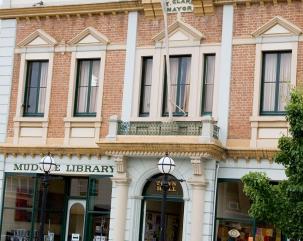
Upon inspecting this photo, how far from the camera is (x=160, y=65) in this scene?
84.4ft

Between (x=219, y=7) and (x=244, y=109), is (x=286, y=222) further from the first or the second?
(x=219, y=7)

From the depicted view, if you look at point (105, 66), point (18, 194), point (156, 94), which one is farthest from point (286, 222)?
point (18, 194)

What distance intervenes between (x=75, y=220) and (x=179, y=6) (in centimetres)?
795

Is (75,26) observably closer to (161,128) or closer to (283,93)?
(161,128)

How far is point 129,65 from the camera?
26.3 metres

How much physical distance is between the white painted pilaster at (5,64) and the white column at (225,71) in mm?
7824

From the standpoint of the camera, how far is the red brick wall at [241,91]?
24328 millimetres

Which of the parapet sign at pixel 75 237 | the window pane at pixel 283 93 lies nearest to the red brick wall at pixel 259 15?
the window pane at pixel 283 93

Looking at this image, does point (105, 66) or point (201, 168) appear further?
point (105, 66)

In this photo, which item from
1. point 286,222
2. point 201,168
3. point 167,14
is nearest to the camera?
point 286,222

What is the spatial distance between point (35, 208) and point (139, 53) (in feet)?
20.6

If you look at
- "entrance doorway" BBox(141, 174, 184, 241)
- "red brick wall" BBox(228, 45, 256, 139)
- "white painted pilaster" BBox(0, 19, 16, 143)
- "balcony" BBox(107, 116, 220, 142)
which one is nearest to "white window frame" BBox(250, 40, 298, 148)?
"red brick wall" BBox(228, 45, 256, 139)

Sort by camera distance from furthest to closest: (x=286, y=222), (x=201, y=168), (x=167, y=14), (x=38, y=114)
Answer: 1. (x=38, y=114)
2. (x=167, y=14)
3. (x=201, y=168)
4. (x=286, y=222)

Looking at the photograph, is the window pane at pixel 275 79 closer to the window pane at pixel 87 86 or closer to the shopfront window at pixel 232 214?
the shopfront window at pixel 232 214
